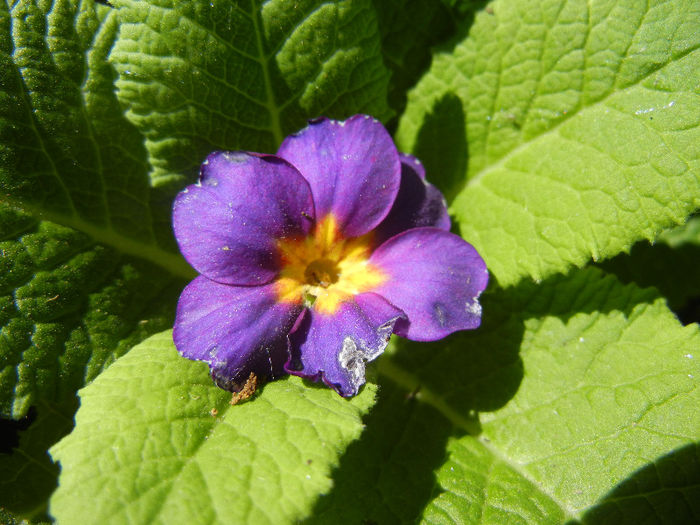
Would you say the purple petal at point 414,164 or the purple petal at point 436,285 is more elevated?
the purple petal at point 414,164

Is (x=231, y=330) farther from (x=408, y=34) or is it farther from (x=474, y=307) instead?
(x=408, y=34)

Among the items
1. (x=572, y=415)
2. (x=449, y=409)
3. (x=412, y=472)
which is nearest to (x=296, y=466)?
(x=412, y=472)

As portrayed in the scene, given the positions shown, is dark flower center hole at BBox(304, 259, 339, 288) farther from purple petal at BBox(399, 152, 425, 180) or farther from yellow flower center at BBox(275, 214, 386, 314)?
purple petal at BBox(399, 152, 425, 180)

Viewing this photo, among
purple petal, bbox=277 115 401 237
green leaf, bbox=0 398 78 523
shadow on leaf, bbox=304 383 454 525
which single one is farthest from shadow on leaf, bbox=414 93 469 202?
green leaf, bbox=0 398 78 523

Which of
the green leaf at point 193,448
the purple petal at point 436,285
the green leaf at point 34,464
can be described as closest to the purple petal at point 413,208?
the purple petal at point 436,285

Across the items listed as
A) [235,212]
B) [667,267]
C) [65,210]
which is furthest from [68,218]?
[667,267]

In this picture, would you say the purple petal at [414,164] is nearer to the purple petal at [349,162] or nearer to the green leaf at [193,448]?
the purple petal at [349,162]
